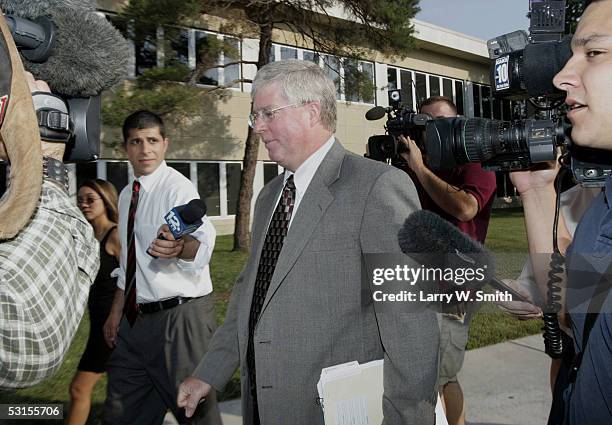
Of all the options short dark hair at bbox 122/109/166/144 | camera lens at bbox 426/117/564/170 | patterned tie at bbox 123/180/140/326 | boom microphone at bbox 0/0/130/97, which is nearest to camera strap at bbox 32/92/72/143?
boom microphone at bbox 0/0/130/97

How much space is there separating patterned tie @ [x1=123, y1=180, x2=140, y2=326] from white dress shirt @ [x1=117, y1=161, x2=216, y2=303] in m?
0.03

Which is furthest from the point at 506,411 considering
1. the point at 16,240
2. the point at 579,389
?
the point at 16,240

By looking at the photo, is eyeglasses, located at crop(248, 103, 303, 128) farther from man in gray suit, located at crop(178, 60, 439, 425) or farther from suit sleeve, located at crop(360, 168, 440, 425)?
suit sleeve, located at crop(360, 168, 440, 425)

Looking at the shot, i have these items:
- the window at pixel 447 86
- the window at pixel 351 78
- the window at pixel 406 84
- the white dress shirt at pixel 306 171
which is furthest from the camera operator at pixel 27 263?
the window at pixel 447 86

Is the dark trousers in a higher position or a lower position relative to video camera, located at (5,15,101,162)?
lower

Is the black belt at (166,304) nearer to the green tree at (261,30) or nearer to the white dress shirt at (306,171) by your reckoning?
the white dress shirt at (306,171)

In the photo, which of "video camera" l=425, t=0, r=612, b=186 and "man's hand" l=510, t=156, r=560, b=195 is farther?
"man's hand" l=510, t=156, r=560, b=195

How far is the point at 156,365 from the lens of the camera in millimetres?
3256

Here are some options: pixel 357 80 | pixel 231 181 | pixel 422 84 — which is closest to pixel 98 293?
pixel 357 80

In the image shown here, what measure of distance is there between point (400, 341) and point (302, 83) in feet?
3.41

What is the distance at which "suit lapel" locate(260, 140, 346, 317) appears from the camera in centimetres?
200

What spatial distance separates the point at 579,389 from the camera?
1.30 meters

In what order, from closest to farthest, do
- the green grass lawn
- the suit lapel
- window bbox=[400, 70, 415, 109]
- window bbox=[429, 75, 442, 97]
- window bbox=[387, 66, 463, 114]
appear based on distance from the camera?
1. the suit lapel
2. the green grass lawn
3. window bbox=[387, 66, 463, 114]
4. window bbox=[400, 70, 415, 109]
5. window bbox=[429, 75, 442, 97]

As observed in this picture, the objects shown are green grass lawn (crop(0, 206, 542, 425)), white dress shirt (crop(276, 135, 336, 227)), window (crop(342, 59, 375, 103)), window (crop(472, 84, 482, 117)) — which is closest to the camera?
green grass lawn (crop(0, 206, 542, 425))
